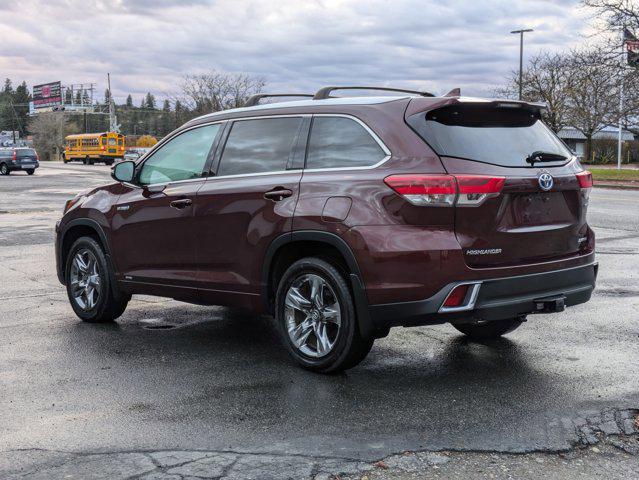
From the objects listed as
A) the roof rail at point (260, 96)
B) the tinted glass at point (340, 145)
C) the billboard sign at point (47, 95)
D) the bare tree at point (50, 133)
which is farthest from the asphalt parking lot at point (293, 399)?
the billboard sign at point (47, 95)

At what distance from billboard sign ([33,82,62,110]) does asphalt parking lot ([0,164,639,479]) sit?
142 meters

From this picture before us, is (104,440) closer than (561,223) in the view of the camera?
Yes

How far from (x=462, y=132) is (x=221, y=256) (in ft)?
6.47

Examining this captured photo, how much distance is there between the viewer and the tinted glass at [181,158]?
6.13 meters

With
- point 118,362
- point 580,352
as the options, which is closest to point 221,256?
point 118,362

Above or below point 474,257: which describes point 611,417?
below

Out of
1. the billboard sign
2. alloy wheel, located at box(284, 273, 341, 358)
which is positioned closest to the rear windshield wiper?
alloy wheel, located at box(284, 273, 341, 358)

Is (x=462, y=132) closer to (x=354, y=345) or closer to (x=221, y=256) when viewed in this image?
(x=354, y=345)

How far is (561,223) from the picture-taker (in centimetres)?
514

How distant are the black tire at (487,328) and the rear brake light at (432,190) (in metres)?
1.81

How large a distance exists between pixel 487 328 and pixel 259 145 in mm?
2284

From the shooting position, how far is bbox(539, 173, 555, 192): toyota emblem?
16.2 feet

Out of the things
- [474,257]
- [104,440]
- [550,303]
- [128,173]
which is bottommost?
[104,440]

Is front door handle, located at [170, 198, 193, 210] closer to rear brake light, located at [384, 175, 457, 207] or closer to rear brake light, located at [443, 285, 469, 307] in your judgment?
rear brake light, located at [384, 175, 457, 207]
